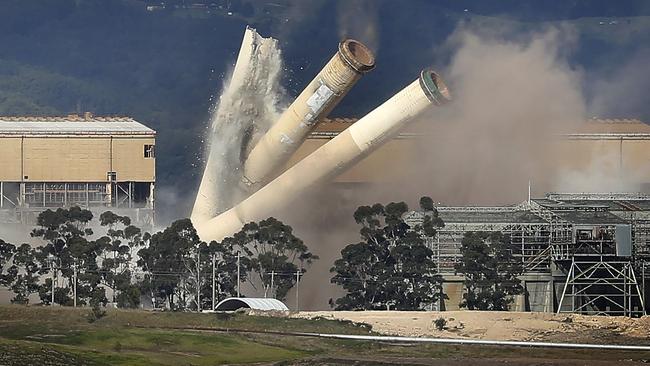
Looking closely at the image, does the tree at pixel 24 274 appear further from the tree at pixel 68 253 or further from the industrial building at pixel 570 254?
the industrial building at pixel 570 254

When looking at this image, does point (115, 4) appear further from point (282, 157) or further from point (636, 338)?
point (636, 338)

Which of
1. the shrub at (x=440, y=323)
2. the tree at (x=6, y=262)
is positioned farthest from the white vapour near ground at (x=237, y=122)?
the shrub at (x=440, y=323)

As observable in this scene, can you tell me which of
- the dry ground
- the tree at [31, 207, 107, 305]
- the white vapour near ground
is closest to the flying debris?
the white vapour near ground

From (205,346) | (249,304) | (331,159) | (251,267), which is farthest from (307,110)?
(205,346)

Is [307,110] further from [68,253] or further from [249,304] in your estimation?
[249,304]

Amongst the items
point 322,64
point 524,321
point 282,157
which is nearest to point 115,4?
point 322,64

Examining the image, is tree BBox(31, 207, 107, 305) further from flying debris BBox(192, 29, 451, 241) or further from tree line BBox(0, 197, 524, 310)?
flying debris BBox(192, 29, 451, 241)
